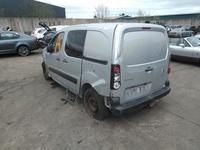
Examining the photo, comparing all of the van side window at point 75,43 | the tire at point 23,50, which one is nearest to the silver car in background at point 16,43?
the tire at point 23,50

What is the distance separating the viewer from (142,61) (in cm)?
262

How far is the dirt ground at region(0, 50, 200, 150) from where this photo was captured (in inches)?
93.6

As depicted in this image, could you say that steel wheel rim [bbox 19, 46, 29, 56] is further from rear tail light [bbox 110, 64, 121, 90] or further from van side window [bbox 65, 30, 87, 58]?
rear tail light [bbox 110, 64, 121, 90]

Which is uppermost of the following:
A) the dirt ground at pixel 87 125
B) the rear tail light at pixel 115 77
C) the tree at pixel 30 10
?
the tree at pixel 30 10

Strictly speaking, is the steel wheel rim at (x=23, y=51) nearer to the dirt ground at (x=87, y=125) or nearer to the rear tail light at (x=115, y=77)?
the dirt ground at (x=87, y=125)

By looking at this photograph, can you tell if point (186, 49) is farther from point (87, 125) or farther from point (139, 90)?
point (87, 125)

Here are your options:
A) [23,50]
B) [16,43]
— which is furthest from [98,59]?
[23,50]

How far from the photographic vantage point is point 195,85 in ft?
15.3

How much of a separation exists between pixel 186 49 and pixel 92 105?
590 cm

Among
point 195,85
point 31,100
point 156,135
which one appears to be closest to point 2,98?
point 31,100

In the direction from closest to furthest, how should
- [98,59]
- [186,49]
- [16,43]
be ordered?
[98,59]
[186,49]
[16,43]

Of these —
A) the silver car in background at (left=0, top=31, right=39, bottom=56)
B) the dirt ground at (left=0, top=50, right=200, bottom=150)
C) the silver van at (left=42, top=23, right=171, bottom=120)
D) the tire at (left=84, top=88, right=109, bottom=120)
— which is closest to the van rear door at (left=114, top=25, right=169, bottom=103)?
the silver van at (left=42, top=23, right=171, bottom=120)

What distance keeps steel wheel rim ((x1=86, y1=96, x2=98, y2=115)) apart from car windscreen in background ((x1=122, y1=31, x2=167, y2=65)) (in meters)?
1.05

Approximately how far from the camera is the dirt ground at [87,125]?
238cm
